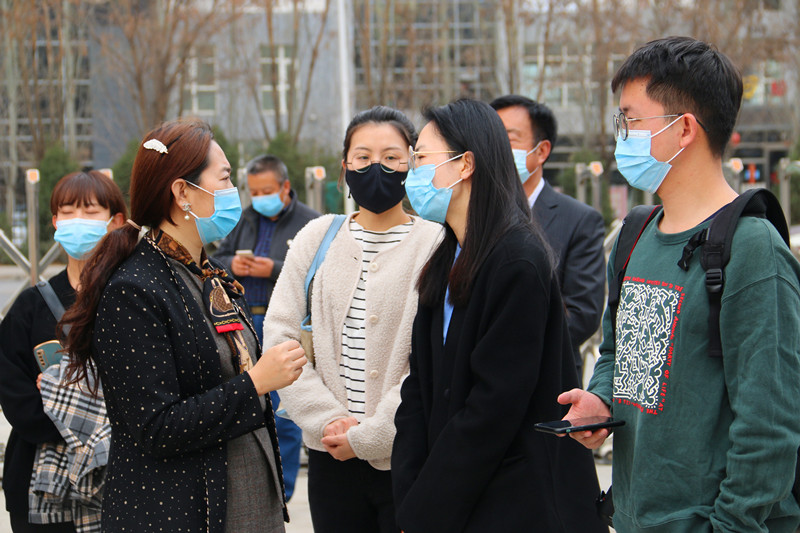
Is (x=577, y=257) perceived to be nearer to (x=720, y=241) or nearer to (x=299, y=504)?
(x=720, y=241)

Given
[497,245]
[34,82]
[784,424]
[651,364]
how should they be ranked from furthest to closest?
[34,82] < [497,245] < [651,364] < [784,424]

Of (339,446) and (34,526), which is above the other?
(339,446)

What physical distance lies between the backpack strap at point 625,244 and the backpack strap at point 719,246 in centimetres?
33

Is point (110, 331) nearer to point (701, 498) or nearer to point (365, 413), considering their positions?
point (365, 413)

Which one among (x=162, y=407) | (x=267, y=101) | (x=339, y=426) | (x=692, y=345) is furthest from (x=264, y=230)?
(x=267, y=101)

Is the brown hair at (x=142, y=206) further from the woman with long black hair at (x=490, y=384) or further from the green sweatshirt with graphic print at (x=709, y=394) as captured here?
the green sweatshirt with graphic print at (x=709, y=394)

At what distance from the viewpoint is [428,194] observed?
2.46m

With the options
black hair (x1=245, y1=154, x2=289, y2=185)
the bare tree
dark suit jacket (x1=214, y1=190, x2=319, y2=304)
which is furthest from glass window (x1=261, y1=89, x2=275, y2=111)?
dark suit jacket (x1=214, y1=190, x2=319, y2=304)

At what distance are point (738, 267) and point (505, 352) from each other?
0.58 meters

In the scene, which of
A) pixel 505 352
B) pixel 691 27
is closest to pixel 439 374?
pixel 505 352

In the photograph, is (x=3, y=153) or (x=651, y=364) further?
(x=3, y=153)

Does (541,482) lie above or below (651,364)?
below

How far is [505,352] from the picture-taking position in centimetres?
206

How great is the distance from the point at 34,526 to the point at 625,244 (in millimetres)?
2354
